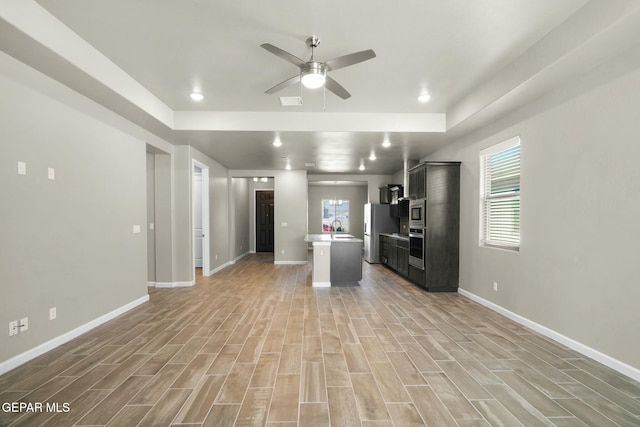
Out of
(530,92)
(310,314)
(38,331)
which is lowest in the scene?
(310,314)

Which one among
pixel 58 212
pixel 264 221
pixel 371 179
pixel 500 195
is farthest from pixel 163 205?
pixel 371 179

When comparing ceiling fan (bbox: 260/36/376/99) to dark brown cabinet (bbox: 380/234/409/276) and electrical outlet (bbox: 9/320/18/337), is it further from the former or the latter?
dark brown cabinet (bbox: 380/234/409/276)

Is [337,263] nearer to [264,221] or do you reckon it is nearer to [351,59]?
[351,59]

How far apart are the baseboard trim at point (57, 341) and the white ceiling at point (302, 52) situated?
256cm

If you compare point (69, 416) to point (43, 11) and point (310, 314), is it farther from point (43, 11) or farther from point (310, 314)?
point (43, 11)

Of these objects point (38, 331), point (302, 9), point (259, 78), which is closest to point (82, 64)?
point (259, 78)

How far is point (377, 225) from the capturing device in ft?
26.0

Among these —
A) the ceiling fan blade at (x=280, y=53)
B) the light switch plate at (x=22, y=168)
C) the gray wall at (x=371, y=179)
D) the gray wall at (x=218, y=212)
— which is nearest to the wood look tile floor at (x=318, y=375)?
the light switch plate at (x=22, y=168)

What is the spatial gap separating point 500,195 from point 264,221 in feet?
25.5

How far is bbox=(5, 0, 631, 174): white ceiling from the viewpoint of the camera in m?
2.17

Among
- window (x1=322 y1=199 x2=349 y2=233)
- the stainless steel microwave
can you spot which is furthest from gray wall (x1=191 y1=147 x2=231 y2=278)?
window (x1=322 y1=199 x2=349 y2=233)

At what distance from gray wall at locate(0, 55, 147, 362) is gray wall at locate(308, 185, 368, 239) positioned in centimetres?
805

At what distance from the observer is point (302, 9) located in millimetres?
2172

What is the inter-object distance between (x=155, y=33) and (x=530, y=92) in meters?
3.79
